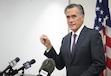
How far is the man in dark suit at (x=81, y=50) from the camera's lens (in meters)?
1.72

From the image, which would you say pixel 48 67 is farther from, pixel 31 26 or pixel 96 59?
pixel 31 26

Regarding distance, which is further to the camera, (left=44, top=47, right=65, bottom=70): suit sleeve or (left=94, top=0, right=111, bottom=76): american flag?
(left=94, top=0, right=111, bottom=76): american flag

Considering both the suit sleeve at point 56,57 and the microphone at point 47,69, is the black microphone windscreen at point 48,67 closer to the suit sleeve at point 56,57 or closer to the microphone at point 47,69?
the microphone at point 47,69

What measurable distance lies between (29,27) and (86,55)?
3.11 meters

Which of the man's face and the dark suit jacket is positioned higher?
the man's face

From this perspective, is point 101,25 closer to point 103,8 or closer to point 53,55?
point 103,8

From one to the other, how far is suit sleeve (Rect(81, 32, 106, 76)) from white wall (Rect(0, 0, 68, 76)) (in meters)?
2.58

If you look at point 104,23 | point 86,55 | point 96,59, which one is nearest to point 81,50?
point 86,55

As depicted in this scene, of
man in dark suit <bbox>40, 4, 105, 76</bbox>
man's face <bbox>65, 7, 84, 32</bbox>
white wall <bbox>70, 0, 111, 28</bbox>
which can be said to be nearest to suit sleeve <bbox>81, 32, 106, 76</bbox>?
man in dark suit <bbox>40, 4, 105, 76</bbox>

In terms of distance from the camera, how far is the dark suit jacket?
171cm

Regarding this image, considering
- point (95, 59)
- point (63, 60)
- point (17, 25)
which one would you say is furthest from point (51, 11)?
point (95, 59)

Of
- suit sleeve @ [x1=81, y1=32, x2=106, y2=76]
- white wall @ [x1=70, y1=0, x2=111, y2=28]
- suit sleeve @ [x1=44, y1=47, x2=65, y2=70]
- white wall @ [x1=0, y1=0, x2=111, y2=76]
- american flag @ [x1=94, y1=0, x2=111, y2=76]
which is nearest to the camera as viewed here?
suit sleeve @ [x1=81, y1=32, x2=106, y2=76]

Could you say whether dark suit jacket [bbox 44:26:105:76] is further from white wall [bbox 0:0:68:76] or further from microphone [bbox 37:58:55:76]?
white wall [bbox 0:0:68:76]

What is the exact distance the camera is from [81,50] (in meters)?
1.81
